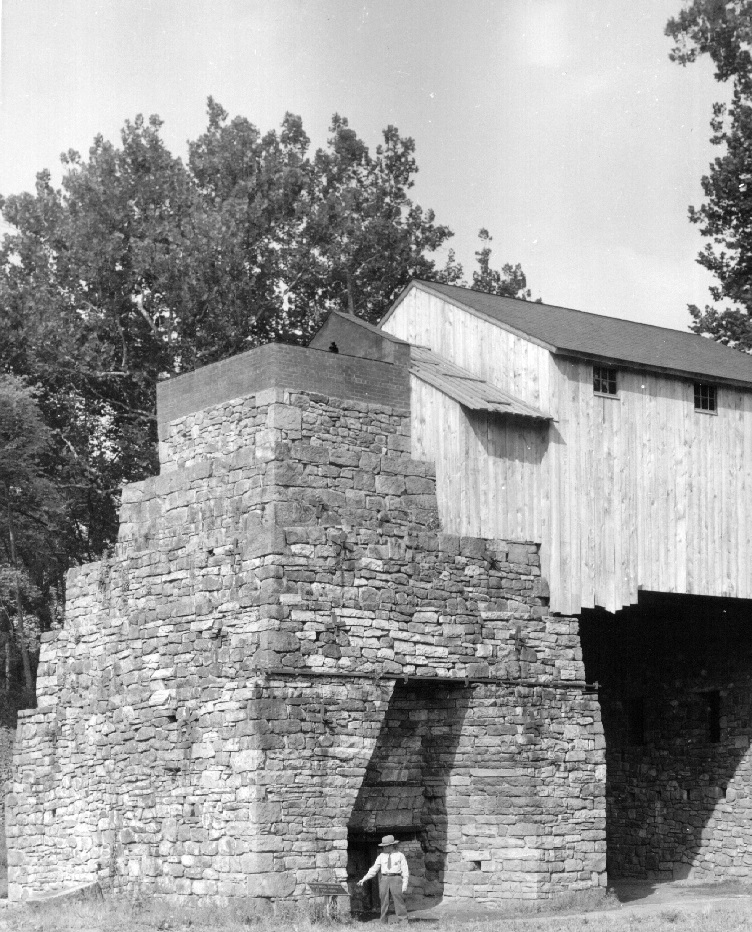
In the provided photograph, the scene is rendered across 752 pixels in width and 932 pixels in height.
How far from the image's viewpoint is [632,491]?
2672 centimetres

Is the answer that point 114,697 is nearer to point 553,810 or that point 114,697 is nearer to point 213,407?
point 213,407

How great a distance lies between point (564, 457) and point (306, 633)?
5915mm

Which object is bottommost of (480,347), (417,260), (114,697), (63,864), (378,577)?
(63,864)

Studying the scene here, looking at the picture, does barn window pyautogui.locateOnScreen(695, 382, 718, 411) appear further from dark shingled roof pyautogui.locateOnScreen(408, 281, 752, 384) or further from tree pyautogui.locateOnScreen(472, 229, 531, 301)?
tree pyautogui.locateOnScreen(472, 229, 531, 301)

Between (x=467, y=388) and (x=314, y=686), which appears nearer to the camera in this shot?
→ (x=314, y=686)

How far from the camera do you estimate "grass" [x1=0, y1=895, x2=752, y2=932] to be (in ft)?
69.8

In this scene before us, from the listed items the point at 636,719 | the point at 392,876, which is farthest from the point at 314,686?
the point at 636,719

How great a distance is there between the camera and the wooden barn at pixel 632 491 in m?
25.5

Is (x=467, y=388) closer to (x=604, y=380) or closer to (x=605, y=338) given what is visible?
(x=604, y=380)

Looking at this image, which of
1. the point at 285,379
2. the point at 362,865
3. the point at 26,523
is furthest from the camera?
the point at 26,523

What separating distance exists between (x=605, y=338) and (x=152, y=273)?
1765 cm

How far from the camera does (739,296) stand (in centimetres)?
4572

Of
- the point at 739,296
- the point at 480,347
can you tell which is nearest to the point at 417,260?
the point at 739,296

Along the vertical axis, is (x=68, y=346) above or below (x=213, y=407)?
above
